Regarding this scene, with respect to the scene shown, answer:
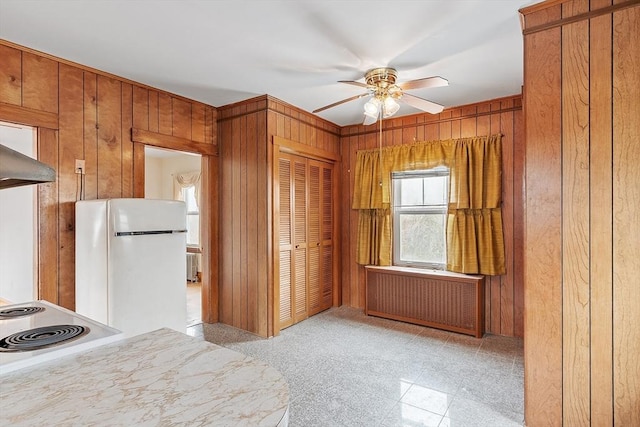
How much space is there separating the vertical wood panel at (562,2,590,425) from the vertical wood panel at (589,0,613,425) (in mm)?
27

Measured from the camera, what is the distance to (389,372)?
2773 millimetres

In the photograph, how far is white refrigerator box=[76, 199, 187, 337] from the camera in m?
2.47

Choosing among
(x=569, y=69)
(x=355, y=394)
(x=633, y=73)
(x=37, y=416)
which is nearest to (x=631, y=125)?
(x=633, y=73)

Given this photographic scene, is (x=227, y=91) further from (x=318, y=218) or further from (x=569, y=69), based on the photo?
(x=569, y=69)

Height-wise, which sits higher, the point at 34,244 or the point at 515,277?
the point at 34,244

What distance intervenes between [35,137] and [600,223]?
3.81 m

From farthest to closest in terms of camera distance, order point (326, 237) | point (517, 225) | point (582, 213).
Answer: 1. point (326, 237)
2. point (517, 225)
3. point (582, 213)

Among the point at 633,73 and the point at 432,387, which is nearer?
the point at 633,73

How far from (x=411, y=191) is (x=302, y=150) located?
1477mm

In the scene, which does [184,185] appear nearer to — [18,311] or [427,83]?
[18,311]

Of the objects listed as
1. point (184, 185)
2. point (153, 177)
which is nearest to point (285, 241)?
point (184, 185)

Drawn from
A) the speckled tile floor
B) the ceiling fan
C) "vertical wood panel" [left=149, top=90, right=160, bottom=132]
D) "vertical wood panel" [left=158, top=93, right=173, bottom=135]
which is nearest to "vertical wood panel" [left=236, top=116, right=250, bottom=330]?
the speckled tile floor

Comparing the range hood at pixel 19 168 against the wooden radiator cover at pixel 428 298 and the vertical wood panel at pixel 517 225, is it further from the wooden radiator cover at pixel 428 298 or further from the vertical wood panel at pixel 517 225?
the vertical wood panel at pixel 517 225

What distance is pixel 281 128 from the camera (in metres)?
3.72
